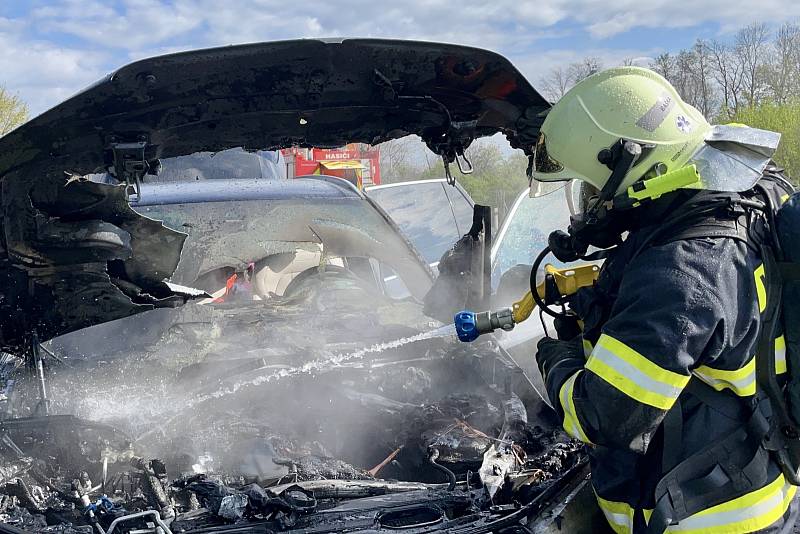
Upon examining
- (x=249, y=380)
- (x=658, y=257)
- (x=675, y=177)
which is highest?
(x=675, y=177)

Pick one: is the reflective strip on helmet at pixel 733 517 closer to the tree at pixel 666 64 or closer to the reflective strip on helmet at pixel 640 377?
the reflective strip on helmet at pixel 640 377

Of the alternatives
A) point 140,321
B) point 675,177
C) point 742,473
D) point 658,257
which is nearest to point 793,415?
point 742,473

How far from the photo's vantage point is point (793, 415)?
5.90 ft

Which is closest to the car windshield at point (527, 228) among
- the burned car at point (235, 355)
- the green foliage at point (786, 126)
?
the burned car at point (235, 355)

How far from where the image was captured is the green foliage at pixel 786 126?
93.8ft

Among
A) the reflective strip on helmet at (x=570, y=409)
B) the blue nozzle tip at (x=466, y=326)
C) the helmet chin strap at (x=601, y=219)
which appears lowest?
the reflective strip on helmet at (x=570, y=409)

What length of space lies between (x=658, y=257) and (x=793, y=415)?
1.82 feet

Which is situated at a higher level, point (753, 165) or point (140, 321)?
point (753, 165)

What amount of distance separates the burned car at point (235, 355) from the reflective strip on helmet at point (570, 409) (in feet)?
1.42

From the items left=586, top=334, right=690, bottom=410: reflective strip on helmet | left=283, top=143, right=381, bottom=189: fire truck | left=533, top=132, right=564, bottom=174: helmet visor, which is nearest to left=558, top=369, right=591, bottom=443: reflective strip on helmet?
left=586, top=334, right=690, bottom=410: reflective strip on helmet

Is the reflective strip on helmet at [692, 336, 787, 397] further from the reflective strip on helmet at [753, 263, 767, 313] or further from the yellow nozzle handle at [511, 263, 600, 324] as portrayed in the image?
the yellow nozzle handle at [511, 263, 600, 324]

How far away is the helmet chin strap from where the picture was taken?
181cm

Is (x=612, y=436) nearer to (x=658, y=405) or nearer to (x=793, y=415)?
(x=658, y=405)

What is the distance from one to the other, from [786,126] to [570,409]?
31.3 m
